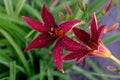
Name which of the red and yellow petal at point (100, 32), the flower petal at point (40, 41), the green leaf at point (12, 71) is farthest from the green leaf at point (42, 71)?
the red and yellow petal at point (100, 32)

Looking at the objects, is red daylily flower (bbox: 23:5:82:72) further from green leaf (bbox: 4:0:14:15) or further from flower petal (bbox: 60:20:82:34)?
green leaf (bbox: 4:0:14:15)

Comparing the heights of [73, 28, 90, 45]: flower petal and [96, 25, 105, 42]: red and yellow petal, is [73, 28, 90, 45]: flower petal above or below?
above

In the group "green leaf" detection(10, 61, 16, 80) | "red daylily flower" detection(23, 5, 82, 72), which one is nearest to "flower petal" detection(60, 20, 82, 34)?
"red daylily flower" detection(23, 5, 82, 72)

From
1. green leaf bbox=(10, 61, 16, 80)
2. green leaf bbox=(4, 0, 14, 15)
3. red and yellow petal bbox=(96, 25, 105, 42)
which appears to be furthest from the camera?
green leaf bbox=(4, 0, 14, 15)

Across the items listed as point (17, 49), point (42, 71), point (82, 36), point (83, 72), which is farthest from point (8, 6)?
point (82, 36)

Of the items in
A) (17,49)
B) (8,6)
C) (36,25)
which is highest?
(8,6)

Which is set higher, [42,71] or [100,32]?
[42,71]

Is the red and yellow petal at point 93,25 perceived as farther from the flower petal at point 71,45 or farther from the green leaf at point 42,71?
the green leaf at point 42,71

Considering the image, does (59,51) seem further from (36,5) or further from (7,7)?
(36,5)

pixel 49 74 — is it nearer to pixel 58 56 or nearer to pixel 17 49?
pixel 17 49
